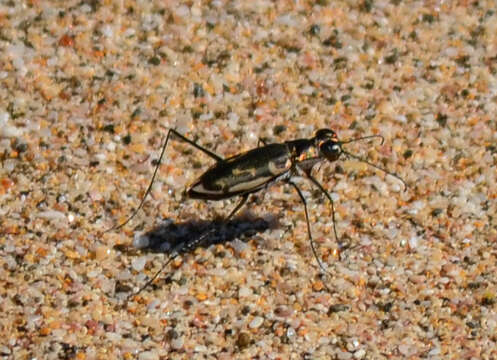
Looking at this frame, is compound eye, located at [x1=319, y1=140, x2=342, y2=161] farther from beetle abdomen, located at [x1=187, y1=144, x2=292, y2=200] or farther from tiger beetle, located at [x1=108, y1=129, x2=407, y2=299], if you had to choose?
beetle abdomen, located at [x1=187, y1=144, x2=292, y2=200]

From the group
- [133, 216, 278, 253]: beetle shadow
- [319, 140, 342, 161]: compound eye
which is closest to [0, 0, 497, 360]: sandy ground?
[133, 216, 278, 253]: beetle shadow

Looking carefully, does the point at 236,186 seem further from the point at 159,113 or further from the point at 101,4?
the point at 101,4

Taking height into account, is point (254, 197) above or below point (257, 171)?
above

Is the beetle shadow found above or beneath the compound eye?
beneath

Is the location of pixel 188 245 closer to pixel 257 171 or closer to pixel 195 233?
pixel 195 233

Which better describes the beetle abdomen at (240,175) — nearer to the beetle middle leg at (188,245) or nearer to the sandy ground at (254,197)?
the beetle middle leg at (188,245)

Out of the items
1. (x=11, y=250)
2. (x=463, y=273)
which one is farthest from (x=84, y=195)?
(x=463, y=273)

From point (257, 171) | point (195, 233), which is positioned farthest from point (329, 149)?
point (195, 233)
